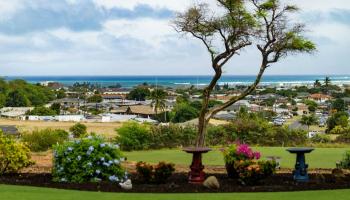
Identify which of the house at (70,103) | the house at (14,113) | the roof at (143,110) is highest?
the roof at (143,110)

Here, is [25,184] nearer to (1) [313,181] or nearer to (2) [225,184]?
(2) [225,184]

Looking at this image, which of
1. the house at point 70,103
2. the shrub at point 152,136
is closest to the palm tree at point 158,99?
the house at point 70,103

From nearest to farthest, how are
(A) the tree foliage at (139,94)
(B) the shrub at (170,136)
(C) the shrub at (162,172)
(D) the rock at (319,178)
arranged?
1. (C) the shrub at (162,172)
2. (D) the rock at (319,178)
3. (B) the shrub at (170,136)
4. (A) the tree foliage at (139,94)

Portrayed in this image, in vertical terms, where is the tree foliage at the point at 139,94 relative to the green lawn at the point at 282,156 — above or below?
below

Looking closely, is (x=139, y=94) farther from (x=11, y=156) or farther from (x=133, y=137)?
(x=11, y=156)

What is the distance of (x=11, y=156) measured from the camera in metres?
12.9

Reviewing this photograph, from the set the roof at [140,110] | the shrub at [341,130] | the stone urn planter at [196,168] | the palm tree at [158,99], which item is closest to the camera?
the stone urn planter at [196,168]

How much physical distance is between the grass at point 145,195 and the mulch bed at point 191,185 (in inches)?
24.0

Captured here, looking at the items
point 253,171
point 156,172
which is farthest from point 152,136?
point 253,171

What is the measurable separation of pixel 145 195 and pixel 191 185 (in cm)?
159

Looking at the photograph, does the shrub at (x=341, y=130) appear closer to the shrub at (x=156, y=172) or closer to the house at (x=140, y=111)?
the shrub at (x=156, y=172)

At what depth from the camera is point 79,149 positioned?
480 inches

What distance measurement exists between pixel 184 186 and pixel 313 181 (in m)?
2.78

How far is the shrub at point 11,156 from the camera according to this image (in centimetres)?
1292
